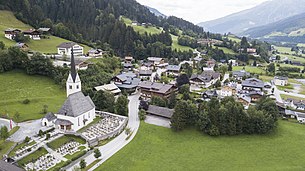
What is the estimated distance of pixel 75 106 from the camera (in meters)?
35.7

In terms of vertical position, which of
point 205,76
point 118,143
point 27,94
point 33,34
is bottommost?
point 118,143

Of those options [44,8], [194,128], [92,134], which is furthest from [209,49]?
[92,134]

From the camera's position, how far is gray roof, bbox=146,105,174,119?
42.2 metres

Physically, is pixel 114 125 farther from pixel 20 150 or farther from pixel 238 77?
pixel 238 77

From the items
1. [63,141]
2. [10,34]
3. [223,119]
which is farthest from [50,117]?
[10,34]

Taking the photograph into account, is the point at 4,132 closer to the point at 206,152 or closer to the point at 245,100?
the point at 206,152

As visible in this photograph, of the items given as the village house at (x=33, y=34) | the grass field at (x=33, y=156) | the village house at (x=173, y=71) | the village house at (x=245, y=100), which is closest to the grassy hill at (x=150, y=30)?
the village house at (x=173, y=71)

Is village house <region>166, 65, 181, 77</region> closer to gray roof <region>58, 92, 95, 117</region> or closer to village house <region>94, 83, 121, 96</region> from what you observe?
village house <region>94, 83, 121, 96</region>

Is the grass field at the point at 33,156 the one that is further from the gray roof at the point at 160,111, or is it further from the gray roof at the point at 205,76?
the gray roof at the point at 205,76

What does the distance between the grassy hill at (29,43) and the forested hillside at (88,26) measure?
2.37 metres

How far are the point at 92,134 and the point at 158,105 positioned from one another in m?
15.1

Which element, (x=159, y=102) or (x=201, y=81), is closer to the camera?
(x=159, y=102)

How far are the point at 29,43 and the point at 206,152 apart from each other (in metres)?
58.0

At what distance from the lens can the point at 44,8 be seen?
343 feet
